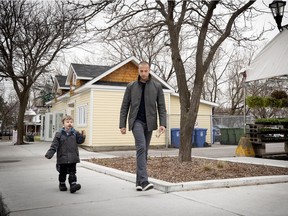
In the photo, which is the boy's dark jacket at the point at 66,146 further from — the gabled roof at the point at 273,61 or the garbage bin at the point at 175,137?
the garbage bin at the point at 175,137

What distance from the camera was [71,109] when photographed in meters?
22.3

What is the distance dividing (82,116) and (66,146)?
13.5 m

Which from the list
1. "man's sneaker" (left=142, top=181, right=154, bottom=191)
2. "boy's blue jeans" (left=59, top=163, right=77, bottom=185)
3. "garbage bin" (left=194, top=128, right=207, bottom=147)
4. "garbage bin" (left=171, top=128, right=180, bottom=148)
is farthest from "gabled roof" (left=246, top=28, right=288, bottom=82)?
"garbage bin" (left=194, top=128, right=207, bottom=147)

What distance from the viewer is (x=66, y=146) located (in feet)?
17.0

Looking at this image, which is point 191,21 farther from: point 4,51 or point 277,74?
point 4,51

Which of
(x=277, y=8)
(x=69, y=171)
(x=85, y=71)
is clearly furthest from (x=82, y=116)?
(x=69, y=171)

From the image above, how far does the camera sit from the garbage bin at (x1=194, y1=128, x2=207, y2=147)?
1922 cm

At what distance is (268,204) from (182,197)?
1206 mm

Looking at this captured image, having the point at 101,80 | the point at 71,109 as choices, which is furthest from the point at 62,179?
the point at 71,109

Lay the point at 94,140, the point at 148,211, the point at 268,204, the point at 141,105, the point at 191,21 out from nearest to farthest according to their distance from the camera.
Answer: the point at 148,211 < the point at 268,204 < the point at 141,105 < the point at 191,21 < the point at 94,140

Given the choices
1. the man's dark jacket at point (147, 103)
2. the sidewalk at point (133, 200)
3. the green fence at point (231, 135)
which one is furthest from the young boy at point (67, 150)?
the green fence at point (231, 135)

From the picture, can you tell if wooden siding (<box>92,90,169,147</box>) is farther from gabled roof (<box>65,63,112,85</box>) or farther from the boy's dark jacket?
the boy's dark jacket

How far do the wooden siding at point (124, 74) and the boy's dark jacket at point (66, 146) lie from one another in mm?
12719

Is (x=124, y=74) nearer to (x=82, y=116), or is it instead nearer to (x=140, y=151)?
(x=82, y=116)
